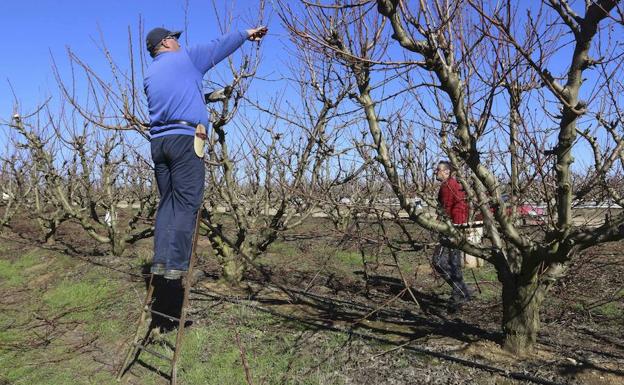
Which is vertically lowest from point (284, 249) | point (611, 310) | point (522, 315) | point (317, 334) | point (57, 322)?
point (57, 322)

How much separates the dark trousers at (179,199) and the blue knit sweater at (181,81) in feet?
0.31

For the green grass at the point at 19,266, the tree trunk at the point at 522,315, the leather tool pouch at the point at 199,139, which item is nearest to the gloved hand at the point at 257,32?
the leather tool pouch at the point at 199,139

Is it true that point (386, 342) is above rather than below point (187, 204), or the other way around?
below

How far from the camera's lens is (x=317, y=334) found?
166 inches

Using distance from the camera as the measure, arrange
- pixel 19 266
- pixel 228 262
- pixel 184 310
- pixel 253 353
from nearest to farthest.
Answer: pixel 184 310
pixel 253 353
pixel 228 262
pixel 19 266

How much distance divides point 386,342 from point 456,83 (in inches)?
79.6

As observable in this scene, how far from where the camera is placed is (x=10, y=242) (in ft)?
39.4

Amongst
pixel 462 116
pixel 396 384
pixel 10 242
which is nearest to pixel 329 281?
pixel 396 384

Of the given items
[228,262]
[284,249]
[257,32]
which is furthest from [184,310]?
[284,249]

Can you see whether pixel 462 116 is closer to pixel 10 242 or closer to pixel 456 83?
pixel 456 83

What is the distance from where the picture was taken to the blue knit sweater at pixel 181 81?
3.58 metres

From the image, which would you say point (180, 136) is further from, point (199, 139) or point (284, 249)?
point (284, 249)

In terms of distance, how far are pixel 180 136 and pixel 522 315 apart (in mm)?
2688

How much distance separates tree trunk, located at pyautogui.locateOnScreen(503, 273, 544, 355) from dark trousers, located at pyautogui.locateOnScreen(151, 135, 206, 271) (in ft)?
7.64
